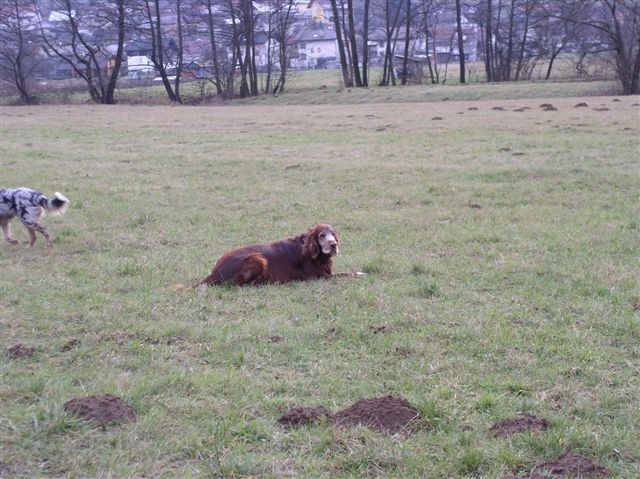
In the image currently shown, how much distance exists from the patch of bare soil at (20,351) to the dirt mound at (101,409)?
3.81ft

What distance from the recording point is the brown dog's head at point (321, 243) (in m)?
7.54

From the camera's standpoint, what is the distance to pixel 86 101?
156 feet

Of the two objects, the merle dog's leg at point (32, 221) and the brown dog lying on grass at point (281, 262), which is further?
the merle dog's leg at point (32, 221)

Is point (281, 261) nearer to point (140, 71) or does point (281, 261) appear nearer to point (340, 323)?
point (340, 323)

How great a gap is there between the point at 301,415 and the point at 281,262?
133 inches

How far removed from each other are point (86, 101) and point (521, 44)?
29426mm

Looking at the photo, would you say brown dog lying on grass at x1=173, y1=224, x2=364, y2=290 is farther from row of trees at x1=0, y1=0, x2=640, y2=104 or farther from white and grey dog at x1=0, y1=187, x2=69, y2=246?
row of trees at x1=0, y1=0, x2=640, y2=104

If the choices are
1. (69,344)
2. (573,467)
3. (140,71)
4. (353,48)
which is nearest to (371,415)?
(573,467)

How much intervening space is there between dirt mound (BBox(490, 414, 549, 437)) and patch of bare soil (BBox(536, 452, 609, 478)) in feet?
1.05

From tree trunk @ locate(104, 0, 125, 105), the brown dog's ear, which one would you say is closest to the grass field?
the brown dog's ear

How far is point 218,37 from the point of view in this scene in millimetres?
50875

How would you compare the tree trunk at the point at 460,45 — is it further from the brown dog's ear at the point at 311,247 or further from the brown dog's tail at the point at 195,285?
the brown dog's tail at the point at 195,285

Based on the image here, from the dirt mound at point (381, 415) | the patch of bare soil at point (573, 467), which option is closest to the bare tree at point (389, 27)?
the dirt mound at point (381, 415)

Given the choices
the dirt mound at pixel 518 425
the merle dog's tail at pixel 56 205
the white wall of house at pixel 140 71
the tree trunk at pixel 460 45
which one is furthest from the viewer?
the white wall of house at pixel 140 71
